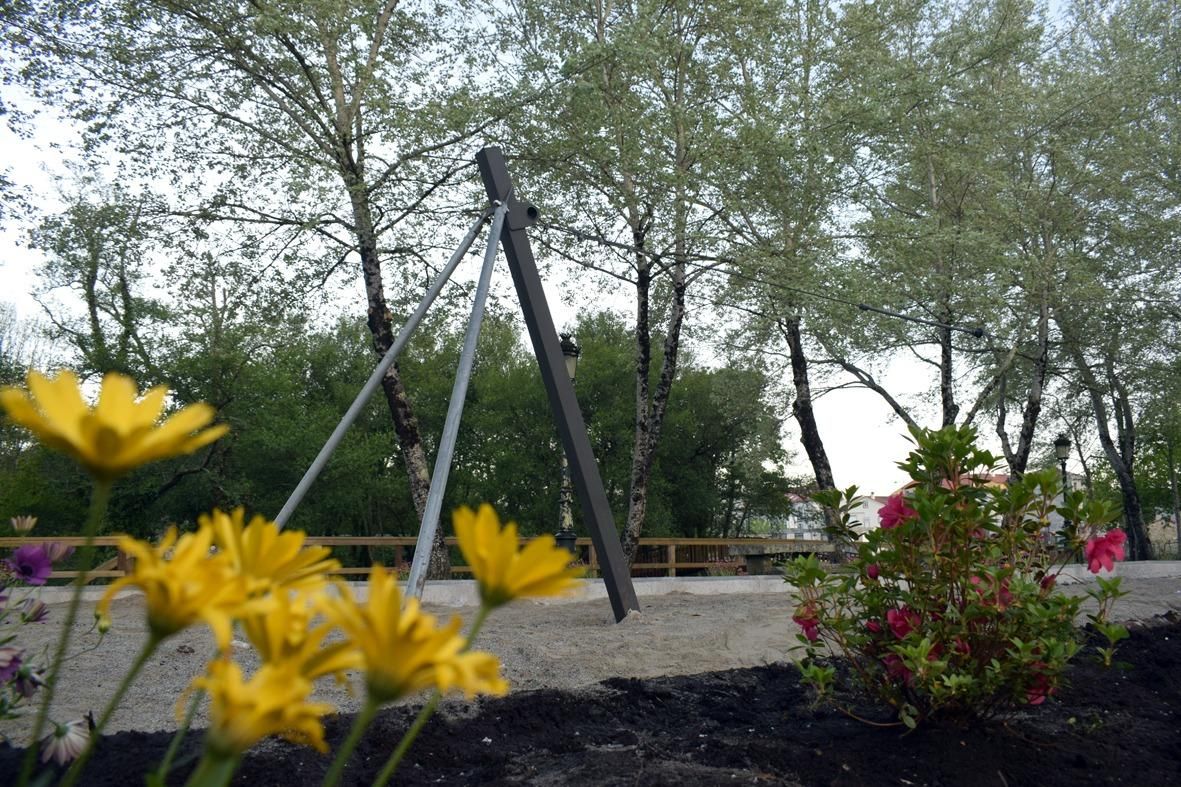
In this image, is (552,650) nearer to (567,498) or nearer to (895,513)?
(895,513)

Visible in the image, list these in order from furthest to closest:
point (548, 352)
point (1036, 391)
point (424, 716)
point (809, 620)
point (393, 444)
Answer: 1. point (393, 444)
2. point (1036, 391)
3. point (548, 352)
4. point (809, 620)
5. point (424, 716)

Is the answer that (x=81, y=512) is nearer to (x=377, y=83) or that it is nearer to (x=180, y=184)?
(x=180, y=184)

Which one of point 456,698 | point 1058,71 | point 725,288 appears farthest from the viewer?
point 1058,71

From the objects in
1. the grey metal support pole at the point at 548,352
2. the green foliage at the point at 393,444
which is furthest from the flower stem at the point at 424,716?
the green foliage at the point at 393,444

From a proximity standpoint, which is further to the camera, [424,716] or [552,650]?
[552,650]

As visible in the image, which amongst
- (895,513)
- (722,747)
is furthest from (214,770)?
(895,513)

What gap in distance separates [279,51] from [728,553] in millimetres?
12765

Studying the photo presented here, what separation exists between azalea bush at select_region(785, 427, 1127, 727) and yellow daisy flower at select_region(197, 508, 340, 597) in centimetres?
226

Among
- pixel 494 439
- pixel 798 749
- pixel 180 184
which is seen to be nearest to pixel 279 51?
pixel 180 184

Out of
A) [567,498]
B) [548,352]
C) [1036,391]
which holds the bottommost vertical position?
[567,498]

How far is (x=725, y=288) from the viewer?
1430cm

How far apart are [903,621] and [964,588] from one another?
0.20 m

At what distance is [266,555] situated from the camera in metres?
0.62

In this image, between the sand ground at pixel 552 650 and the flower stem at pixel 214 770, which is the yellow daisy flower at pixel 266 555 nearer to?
the flower stem at pixel 214 770
